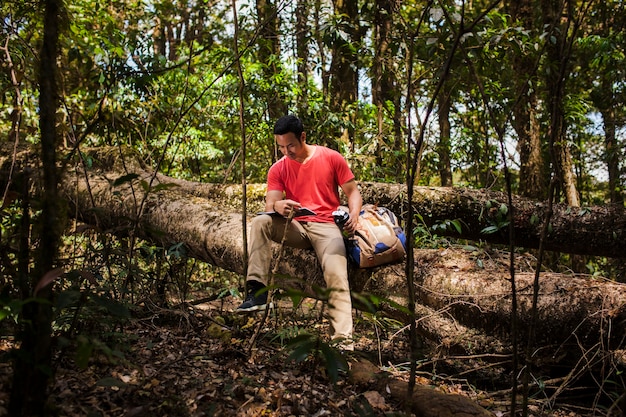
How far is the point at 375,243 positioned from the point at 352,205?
0.39 m

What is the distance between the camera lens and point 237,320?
3.46 meters

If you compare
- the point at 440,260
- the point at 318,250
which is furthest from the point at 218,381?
the point at 440,260

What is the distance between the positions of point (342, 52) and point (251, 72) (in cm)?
141

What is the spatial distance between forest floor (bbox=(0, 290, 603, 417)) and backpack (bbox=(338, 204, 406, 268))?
0.75 meters

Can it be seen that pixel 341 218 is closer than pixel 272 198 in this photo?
Yes

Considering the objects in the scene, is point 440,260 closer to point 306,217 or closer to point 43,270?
point 306,217

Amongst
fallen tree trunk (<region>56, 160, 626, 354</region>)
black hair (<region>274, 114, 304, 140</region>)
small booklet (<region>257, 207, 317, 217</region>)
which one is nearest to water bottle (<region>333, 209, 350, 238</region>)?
small booklet (<region>257, 207, 317, 217</region>)

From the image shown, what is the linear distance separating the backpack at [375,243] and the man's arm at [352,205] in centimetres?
5

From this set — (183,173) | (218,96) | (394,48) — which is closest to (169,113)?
(218,96)

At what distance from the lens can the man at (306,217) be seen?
3463 millimetres

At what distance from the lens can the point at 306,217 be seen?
12.7 feet

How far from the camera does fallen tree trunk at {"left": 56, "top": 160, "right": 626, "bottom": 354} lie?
127 inches

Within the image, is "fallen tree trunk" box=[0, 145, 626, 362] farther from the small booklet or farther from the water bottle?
the water bottle

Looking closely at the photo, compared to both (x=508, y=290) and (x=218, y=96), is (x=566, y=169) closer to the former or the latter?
(x=508, y=290)
